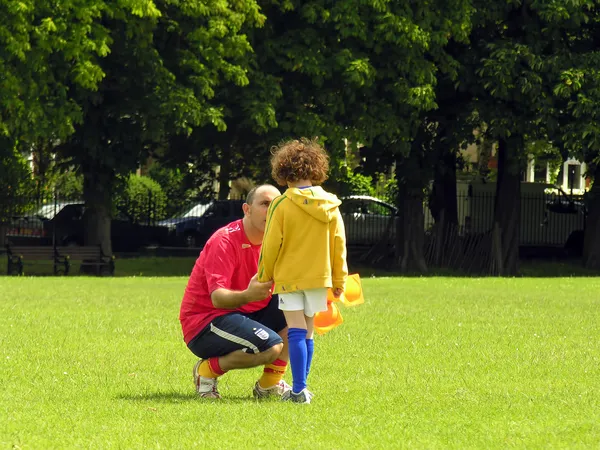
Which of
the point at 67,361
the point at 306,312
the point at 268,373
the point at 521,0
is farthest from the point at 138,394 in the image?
the point at 521,0

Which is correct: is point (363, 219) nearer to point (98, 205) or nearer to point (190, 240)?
point (190, 240)

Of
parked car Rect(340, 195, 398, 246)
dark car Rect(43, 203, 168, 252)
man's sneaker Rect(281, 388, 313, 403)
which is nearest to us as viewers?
man's sneaker Rect(281, 388, 313, 403)

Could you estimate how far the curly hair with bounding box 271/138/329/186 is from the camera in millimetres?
7875

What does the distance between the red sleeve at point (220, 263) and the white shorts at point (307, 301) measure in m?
0.47

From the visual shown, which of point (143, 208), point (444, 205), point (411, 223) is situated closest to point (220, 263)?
point (411, 223)

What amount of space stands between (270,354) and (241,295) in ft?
1.69

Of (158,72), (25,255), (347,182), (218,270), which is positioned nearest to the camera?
(218,270)

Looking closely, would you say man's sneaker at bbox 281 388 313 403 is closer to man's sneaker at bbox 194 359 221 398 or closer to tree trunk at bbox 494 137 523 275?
man's sneaker at bbox 194 359 221 398

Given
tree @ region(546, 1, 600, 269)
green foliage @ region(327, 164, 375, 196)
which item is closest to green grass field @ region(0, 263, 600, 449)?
tree @ region(546, 1, 600, 269)

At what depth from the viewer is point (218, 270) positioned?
27.2 feet

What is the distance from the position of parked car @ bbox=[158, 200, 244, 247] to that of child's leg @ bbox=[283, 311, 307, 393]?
32.5 metres

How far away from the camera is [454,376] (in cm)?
976

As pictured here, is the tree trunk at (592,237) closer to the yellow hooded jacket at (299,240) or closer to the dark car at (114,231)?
the dark car at (114,231)

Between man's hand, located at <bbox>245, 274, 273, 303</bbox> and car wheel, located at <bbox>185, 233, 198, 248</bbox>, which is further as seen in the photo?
car wheel, located at <bbox>185, 233, 198, 248</bbox>
